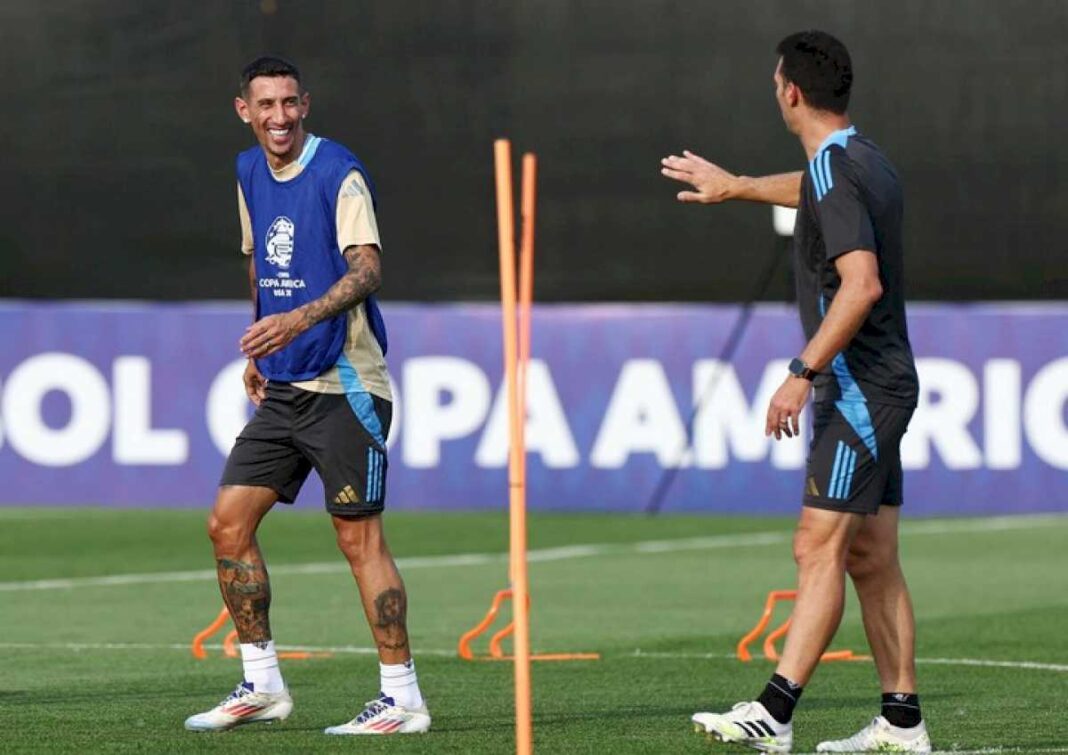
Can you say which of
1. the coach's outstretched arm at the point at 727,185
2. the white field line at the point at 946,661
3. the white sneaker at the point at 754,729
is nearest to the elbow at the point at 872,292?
the coach's outstretched arm at the point at 727,185

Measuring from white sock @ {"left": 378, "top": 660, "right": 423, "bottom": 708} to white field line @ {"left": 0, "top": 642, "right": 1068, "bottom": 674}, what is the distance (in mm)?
2790

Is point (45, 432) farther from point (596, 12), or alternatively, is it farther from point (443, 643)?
point (443, 643)

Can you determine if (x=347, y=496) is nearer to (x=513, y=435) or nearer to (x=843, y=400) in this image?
(x=843, y=400)

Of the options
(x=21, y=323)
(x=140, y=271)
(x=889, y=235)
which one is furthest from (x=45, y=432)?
(x=889, y=235)

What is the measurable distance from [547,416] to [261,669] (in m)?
12.1

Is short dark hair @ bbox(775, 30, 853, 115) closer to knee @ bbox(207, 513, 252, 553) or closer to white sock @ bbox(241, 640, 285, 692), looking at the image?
knee @ bbox(207, 513, 252, 553)

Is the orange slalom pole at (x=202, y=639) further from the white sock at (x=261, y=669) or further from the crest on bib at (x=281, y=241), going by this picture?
the crest on bib at (x=281, y=241)

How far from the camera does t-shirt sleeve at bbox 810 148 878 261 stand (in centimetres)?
802

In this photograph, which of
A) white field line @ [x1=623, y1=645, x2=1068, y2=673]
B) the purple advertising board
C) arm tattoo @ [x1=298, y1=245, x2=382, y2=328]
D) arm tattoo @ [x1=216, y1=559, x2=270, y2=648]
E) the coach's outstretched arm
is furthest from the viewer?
the purple advertising board

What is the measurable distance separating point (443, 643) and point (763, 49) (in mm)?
11243

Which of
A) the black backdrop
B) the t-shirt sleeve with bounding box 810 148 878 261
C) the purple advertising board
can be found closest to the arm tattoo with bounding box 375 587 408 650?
the t-shirt sleeve with bounding box 810 148 878 261

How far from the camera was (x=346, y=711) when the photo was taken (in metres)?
9.46

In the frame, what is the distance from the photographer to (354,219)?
878 centimetres

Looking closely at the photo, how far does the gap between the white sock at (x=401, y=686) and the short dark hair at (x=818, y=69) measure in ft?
7.88
